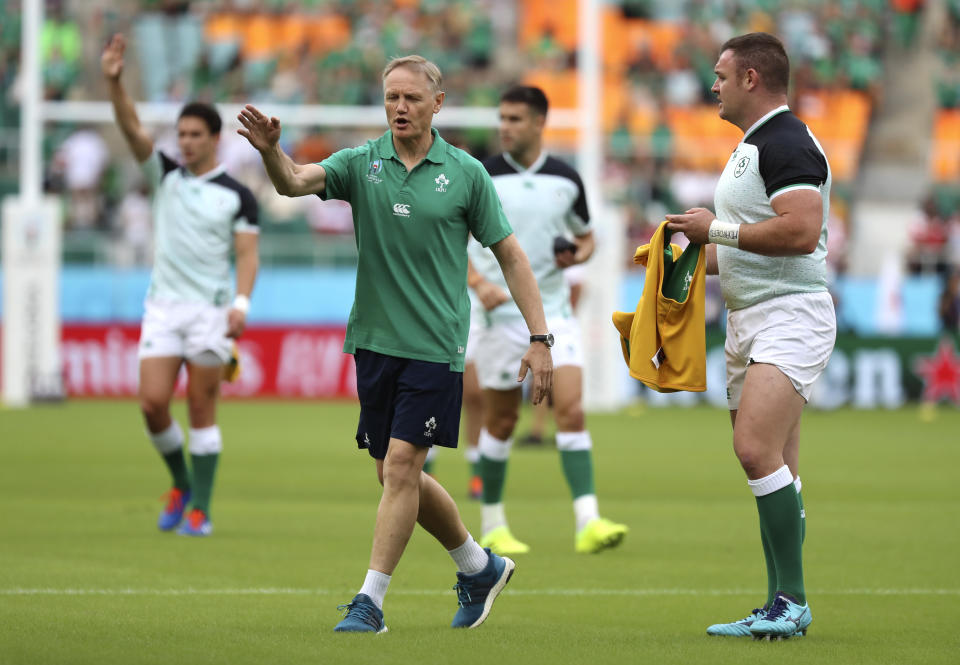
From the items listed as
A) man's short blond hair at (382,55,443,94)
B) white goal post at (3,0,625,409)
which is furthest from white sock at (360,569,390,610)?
white goal post at (3,0,625,409)

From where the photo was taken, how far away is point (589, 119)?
24.3m

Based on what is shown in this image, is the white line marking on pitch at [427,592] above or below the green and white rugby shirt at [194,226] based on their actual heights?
below

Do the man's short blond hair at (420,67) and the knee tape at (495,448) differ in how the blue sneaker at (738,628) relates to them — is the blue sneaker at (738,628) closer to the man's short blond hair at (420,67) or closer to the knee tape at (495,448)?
the man's short blond hair at (420,67)

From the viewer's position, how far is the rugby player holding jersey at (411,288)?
6.73 m

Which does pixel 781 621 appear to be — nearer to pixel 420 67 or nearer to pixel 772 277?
pixel 772 277

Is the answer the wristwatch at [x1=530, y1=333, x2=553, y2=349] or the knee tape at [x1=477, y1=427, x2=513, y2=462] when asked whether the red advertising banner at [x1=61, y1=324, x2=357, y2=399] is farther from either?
the wristwatch at [x1=530, y1=333, x2=553, y2=349]

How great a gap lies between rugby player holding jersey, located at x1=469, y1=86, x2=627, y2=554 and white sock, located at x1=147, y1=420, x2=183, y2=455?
7.10 ft

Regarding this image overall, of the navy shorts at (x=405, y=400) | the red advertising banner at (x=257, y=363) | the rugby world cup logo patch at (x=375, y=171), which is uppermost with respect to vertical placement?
the rugby world cup logo patch at (x=375, y=171)

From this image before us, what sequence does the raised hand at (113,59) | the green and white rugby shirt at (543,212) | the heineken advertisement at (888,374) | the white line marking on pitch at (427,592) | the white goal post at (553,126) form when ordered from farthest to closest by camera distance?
the heineken advertisement at (888,374)
the white goal post at (553,126)
the green and white rugby shirt at (543,212)
the raised hand at (113,59)
the white line marking on pitch at (427,592)

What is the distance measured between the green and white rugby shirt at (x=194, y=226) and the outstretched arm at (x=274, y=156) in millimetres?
4336

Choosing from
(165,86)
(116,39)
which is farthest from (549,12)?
(116,39)

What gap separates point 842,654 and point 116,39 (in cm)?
610

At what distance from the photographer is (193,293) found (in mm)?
10750

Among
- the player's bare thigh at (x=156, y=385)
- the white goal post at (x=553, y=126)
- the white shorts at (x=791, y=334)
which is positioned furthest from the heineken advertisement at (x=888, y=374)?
the white shorts at (x=791, y=334)
